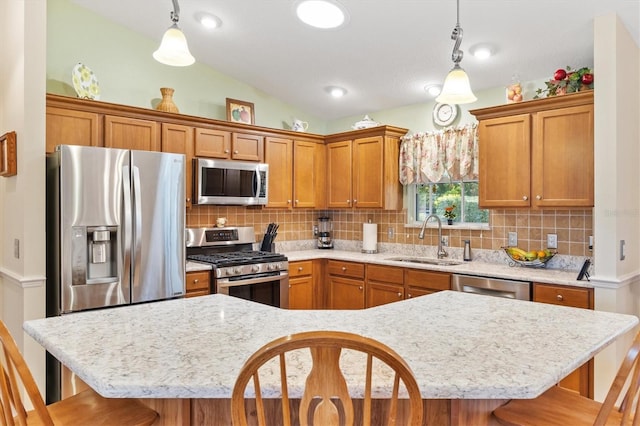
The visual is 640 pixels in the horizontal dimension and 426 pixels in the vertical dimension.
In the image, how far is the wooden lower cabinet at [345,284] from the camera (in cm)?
420

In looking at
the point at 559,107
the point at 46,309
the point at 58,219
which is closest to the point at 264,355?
the point at 58,219

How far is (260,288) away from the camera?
153 inches

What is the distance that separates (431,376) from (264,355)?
0.47m

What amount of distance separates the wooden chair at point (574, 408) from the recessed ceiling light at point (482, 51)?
2507 mm

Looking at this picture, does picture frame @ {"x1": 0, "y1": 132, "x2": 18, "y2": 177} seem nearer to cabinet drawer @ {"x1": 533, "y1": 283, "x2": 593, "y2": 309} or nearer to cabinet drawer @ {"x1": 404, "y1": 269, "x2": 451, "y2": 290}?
cabinet drawer @ {"x1": 404, "y1": 269, "x2": 451, "y2": 290}

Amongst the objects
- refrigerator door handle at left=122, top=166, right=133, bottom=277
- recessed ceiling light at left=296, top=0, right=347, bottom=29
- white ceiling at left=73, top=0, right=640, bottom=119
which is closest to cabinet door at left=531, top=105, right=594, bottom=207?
white ceiling at left=73, top=0, right=640, bottom=119

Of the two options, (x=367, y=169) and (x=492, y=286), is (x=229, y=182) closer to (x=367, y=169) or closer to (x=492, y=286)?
(x=367, y=169)

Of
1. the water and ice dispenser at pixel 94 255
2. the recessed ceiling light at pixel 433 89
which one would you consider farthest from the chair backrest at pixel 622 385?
the recessed ceiling light at pixel 433 89

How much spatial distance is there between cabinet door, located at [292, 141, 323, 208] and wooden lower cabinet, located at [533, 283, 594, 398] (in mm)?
2468

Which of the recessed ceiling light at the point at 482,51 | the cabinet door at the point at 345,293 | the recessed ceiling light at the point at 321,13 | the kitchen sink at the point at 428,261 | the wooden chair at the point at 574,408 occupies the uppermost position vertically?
the recessed ceiling light at the point at 321,13

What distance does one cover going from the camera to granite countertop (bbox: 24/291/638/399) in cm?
110

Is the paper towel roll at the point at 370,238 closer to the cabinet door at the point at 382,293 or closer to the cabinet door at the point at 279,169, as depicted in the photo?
the cabinet door at the point at 382,293

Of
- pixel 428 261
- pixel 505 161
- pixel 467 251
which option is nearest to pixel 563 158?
pixel 505 161

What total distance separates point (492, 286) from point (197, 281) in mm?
2261
